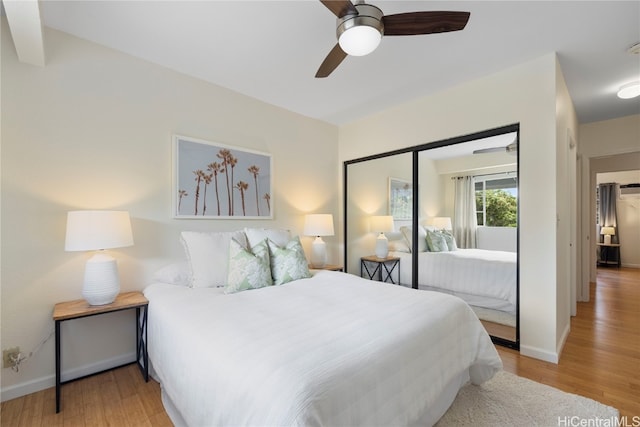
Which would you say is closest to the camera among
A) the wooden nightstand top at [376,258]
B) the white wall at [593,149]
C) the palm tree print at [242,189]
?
the palm tree print at [242,189]

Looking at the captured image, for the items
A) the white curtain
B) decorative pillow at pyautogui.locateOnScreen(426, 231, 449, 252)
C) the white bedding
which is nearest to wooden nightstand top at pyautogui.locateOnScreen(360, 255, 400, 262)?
the white bedding

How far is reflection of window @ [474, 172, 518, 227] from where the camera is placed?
2.63m

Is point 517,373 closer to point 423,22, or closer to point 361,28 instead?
point 423,22

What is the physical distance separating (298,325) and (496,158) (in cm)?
246

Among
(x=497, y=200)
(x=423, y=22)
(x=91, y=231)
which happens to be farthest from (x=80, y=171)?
Answer: (x=497, y=200)

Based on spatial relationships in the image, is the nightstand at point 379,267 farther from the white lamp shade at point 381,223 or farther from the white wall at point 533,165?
the white wall at point 533,165

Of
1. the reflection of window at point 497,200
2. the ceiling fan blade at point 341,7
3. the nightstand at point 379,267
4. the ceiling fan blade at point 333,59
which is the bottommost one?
the nightstand at point 379,267

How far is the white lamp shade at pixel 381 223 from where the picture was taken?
3.58 meters

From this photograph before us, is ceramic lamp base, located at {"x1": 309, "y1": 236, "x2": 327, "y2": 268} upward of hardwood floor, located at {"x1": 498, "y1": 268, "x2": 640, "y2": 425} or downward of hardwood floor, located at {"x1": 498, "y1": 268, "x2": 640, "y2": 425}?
upward

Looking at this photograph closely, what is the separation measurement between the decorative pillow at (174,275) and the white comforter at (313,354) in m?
0.31

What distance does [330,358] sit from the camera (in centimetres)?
111

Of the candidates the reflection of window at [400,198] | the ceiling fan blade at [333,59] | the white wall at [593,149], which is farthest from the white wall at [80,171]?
the white wall at [593,149]

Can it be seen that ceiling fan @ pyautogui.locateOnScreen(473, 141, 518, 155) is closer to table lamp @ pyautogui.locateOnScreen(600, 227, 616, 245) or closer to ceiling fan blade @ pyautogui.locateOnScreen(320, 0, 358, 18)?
ceiling fan blade @ pyautogui.locateOnScreen(320, 0, 358, 18)

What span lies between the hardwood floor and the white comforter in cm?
69
